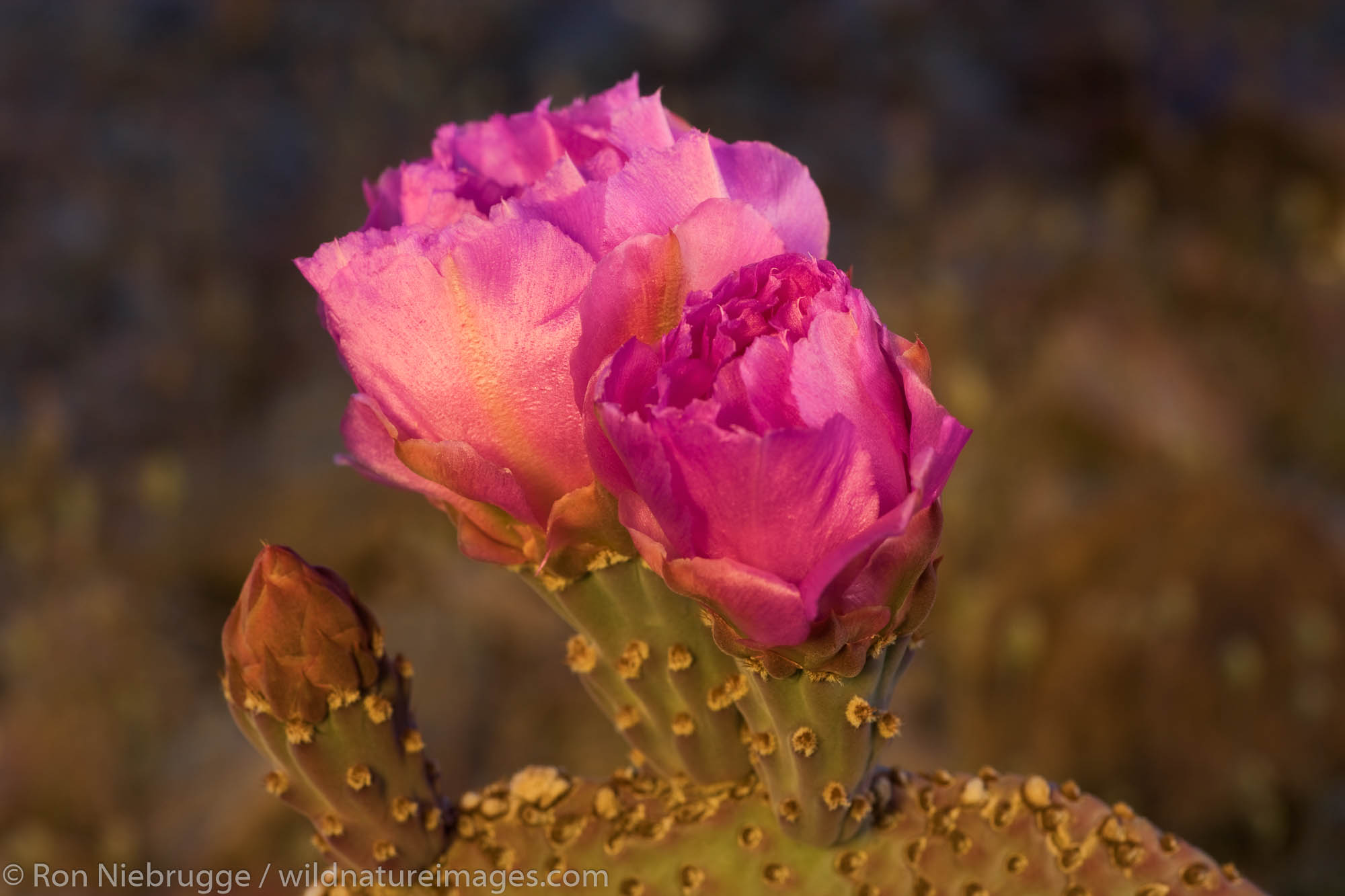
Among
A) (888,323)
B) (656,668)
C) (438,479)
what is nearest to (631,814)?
(656,668)

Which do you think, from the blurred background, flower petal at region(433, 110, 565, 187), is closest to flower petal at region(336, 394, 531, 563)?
flower petal at region(433, 110, 565, 187)

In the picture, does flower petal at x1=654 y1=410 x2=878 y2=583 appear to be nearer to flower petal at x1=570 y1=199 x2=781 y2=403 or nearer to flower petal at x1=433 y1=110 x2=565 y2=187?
flower petal at x1=570 y1=199 x2=781 y2=403

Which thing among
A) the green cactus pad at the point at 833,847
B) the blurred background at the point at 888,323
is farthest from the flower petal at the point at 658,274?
the blurred background at the point at 888,323

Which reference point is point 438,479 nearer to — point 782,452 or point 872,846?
point 782,452

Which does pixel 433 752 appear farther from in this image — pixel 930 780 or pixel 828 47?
pixel 828 47

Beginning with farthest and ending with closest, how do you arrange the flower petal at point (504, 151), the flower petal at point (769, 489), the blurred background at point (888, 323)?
1. the blurred background at point (888, 323)
2. the flower petal at point (504, 151)
3. the flower petal at point (769, 489)

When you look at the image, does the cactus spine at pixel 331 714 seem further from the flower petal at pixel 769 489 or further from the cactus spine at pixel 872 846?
the flower petal at pixel 769 489
